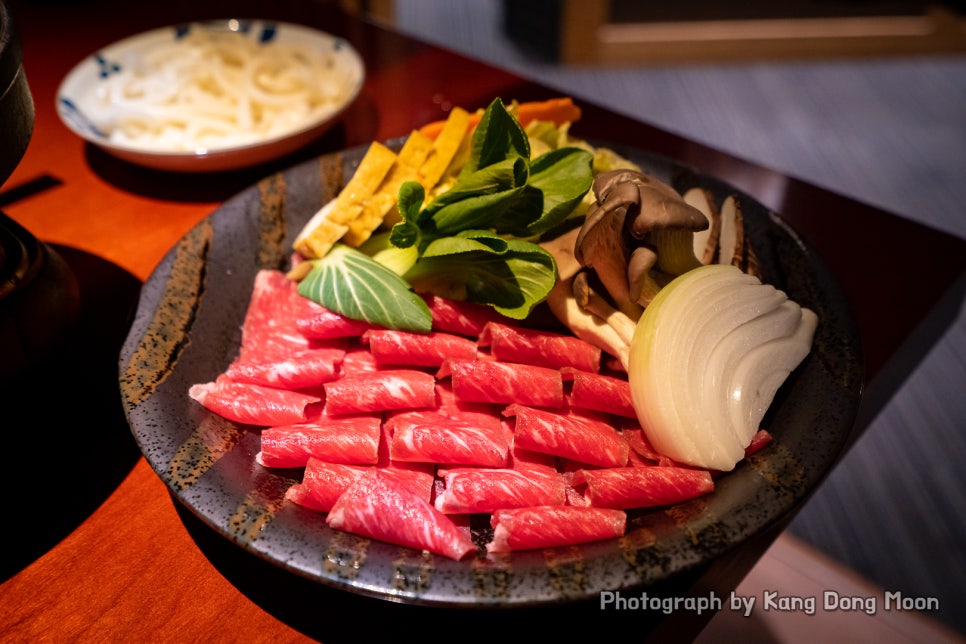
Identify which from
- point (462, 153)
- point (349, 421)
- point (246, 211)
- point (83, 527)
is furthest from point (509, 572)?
point (246, 211)

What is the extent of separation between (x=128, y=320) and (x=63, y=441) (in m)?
0.23

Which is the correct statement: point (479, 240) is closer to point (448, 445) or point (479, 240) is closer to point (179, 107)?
point (448, 445)

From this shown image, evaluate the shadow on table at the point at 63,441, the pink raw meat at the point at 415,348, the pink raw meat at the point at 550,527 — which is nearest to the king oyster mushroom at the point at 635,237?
the pink raw meat at the point at 415,348

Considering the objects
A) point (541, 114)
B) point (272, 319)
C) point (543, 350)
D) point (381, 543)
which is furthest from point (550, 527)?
point (541, 114)

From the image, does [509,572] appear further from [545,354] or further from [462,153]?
[462,153]

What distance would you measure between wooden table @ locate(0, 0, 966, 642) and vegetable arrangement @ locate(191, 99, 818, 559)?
164mm

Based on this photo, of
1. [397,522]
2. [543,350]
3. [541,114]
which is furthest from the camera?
[541,114]

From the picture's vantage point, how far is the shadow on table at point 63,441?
3.71 ft

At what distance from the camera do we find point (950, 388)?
2814mm

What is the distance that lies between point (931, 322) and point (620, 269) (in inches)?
32.8

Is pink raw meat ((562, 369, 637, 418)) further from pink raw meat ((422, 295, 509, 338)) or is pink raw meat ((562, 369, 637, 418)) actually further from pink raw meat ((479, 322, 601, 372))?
pink raw meat ((422, 295, 509, 338))

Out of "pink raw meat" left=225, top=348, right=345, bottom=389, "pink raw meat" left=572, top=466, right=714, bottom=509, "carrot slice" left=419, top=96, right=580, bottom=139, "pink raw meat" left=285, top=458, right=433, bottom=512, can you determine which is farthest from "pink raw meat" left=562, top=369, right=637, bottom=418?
"carrot slice" left=419, top=96, right=580, bottom=139

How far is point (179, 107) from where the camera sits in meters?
2.03

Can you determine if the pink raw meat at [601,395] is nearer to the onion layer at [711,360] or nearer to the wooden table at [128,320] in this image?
the onion layer at [711,360]
